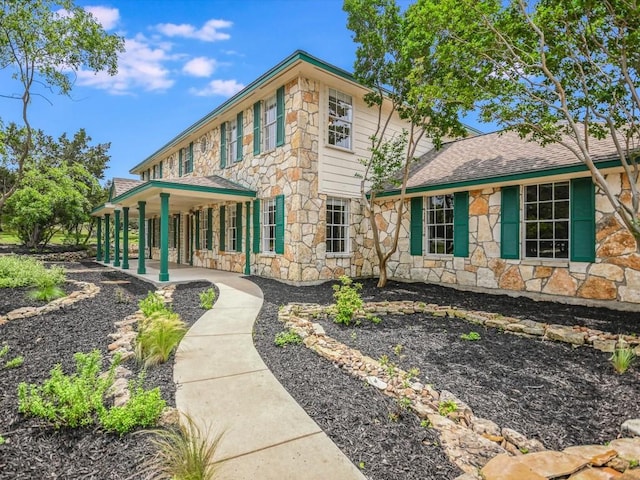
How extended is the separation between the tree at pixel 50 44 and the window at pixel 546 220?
402 inches

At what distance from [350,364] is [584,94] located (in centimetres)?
594

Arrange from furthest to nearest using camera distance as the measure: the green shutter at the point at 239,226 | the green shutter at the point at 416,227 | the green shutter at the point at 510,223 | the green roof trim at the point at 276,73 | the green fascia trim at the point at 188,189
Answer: the green shutter at the point at 239,226 < the green shutter at the point at 416,227 < the green fascia trim at the point at 188,189 < the green roof trim at the point at 276,73 < the green shutter at the point at 510,223

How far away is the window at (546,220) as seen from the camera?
23.7ft

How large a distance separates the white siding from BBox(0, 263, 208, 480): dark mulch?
5.42 metres

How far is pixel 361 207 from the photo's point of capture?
36.0 feet

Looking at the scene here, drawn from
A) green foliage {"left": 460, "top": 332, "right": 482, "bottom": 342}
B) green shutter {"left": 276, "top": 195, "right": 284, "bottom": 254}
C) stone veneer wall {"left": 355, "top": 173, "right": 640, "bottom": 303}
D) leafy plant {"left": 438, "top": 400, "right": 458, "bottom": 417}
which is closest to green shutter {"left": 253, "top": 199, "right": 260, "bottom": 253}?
green shutter {"left": 276, "top": 195, "right": 284, "bottom": 254}

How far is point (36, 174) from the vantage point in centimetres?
1097

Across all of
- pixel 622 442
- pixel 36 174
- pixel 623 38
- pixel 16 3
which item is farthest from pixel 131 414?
pixel 36 174

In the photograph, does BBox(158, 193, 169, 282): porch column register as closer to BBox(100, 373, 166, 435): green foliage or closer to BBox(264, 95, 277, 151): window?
BBox(264, 95, 277, 151): window

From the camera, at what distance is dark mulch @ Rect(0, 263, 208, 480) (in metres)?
2.06

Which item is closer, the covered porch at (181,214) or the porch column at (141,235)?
the covered porch at (181,214)

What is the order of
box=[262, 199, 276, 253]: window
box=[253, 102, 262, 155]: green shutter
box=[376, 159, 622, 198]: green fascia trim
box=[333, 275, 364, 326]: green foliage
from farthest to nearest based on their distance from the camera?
box=[253, 102, 262, 155]: green shutter → box=[262, 199, 276, 253]: window → box=[376, 159, 622, 198]: green fascia trim → box=[333, 275, 364, 326]: green foliage

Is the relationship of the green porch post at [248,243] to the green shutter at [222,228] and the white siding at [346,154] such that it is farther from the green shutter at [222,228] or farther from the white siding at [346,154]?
the white siding at [346,154]

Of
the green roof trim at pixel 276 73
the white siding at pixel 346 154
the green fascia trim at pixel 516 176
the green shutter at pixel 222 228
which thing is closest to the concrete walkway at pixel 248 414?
the white siding at pixel 346 154
